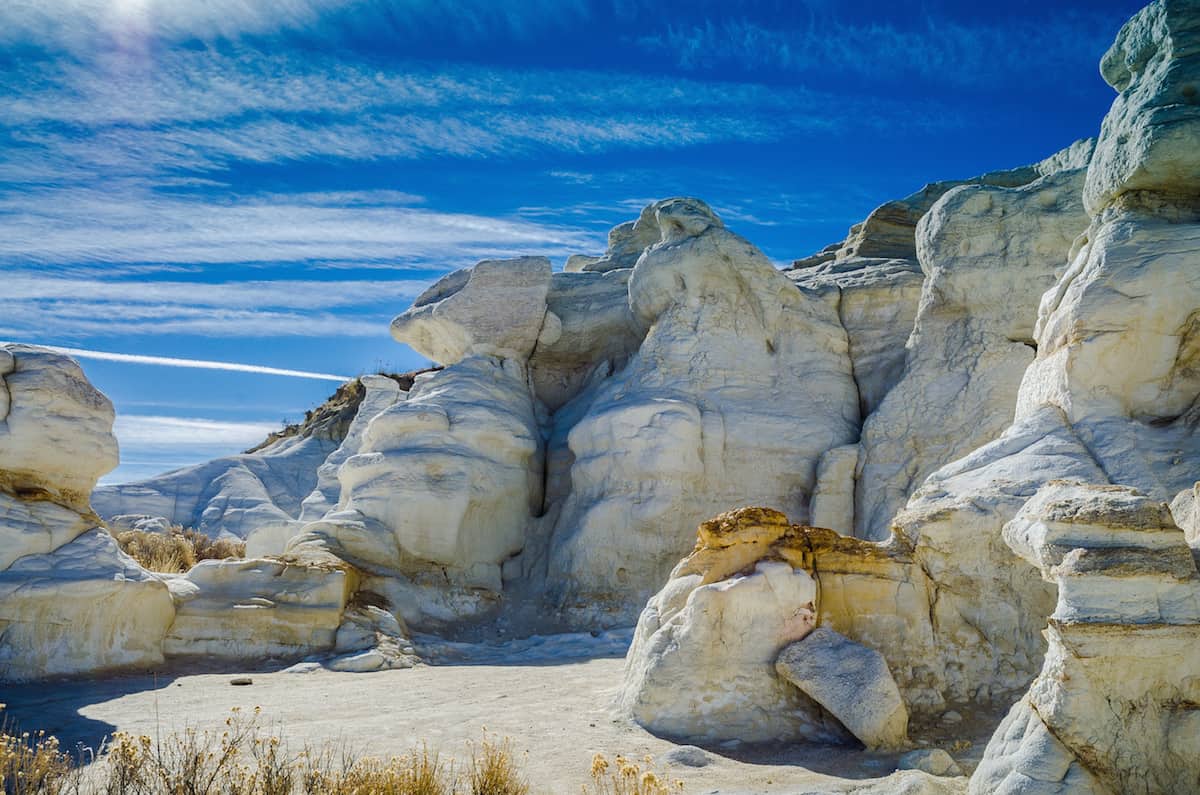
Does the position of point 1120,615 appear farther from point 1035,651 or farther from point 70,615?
point 70,615

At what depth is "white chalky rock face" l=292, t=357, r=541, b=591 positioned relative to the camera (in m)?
14.3

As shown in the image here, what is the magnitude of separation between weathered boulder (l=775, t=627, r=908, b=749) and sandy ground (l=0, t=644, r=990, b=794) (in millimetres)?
222

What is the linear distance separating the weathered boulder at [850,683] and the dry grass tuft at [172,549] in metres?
10.6

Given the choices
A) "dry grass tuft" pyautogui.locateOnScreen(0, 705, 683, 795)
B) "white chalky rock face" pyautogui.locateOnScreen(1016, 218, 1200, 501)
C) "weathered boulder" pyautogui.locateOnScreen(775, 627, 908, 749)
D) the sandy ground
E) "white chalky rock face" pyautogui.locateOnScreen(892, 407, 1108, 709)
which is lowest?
the sandy ground

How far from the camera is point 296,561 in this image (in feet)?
41.4

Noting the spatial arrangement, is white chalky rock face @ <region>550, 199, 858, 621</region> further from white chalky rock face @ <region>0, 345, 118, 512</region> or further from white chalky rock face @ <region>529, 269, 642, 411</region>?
white chalky rock face @ <region>0, 345, 118, 512</region>

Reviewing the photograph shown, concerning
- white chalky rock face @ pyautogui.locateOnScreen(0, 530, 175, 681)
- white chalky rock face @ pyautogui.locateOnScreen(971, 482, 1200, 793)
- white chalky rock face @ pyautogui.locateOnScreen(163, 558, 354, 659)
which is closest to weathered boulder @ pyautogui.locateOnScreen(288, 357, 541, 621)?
white chalky rock face @ pyautogui.locateOnScreen(163, 558, 354, 659)

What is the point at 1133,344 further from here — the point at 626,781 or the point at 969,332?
the point at 626,781

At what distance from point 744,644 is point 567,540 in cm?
678

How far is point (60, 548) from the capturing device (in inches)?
424

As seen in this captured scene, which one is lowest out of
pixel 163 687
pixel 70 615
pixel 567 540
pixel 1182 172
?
pixel 163 687

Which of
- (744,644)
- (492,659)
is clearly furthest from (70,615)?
(744,644)

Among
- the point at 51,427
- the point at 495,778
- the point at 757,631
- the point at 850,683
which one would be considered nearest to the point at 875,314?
the point at 757,631

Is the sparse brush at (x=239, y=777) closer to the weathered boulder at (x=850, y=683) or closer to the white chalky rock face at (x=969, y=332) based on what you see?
the weathered boulder at (x=850, y=683)
